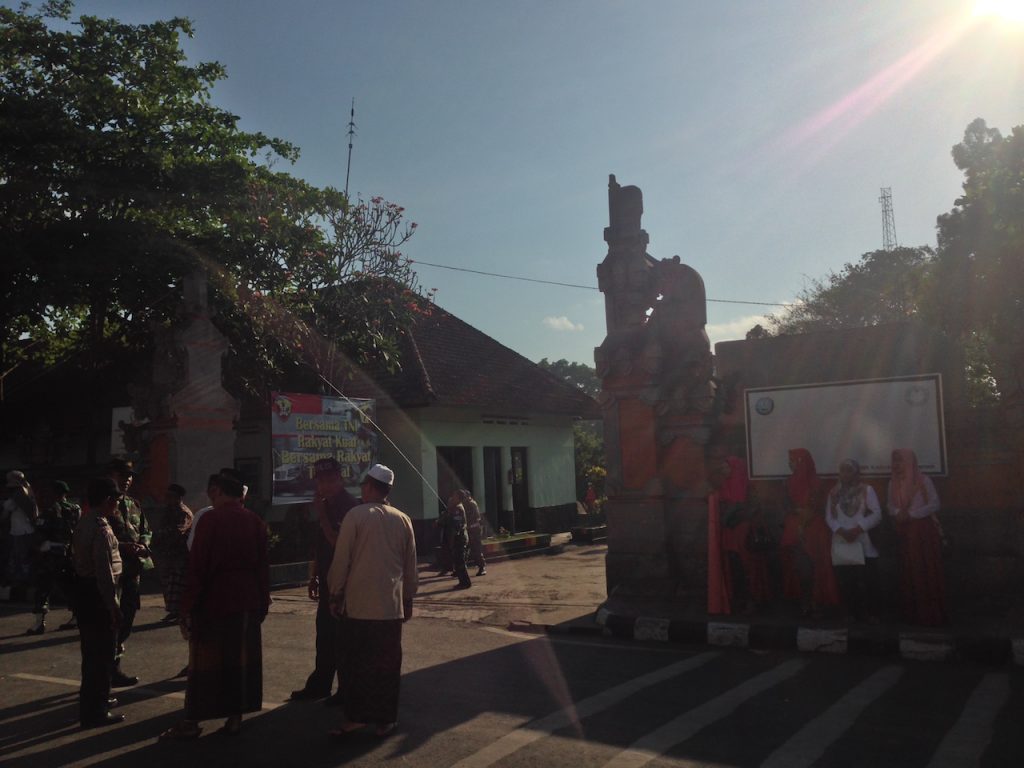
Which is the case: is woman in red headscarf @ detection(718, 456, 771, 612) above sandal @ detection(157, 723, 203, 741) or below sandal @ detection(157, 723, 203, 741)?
above

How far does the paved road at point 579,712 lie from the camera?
501cm

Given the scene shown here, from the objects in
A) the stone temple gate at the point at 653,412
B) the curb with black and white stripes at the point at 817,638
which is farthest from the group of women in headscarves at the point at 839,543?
the stone temple gate at the point at 653,412

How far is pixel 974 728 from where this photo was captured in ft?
17.8

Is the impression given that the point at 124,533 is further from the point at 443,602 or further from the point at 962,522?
the point at 962,522

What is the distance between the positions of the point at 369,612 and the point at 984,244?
48.9ft

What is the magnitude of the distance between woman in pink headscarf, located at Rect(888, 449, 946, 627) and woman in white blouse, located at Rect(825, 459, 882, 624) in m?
0.25

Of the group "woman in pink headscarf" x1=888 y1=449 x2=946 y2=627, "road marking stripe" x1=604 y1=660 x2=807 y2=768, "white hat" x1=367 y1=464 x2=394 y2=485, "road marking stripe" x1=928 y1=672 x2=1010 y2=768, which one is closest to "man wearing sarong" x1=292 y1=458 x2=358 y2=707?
"white hat" x1=367 y1=464 x2=394 y2=485

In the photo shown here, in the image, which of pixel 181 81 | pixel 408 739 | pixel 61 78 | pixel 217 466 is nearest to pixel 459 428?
pixel 217 466

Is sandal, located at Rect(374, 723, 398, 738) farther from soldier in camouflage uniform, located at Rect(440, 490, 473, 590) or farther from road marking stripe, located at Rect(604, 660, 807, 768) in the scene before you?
soldier in camouflage uniform, located at Rect(440, 490, 473, 590)

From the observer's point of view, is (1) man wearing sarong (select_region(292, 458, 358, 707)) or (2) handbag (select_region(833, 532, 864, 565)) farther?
(2) handbag (select_region(833, 532, 864, 565))

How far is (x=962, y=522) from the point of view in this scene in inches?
353

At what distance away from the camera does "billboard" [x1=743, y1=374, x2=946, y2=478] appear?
914 cm

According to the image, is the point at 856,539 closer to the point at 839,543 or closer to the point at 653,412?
the point at 839,543

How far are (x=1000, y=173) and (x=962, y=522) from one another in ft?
28.7
